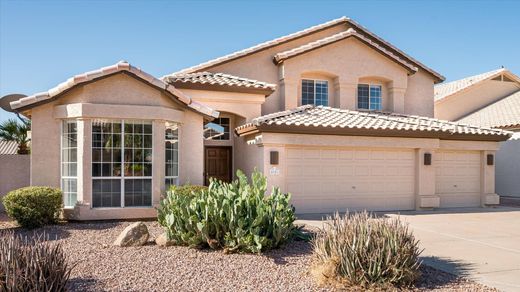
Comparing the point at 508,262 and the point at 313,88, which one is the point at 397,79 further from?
the point at 508,262

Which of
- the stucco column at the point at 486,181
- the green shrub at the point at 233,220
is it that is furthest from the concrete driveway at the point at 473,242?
the green shrub at the point at 233,220

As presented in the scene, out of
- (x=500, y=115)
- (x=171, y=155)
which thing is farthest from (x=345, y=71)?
(x=500, y=115)

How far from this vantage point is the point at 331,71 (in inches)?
760

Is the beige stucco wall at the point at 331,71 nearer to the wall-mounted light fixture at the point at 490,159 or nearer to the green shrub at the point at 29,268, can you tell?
the wall-mounted light fixture at the point at 490,159

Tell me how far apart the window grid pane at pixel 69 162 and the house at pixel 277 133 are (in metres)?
0.04

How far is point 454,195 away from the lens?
18.1m

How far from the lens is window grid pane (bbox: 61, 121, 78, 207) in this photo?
1287cm

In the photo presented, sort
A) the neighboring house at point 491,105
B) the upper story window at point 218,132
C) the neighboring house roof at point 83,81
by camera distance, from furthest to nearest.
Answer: the neighboring house at point 491,105 → the upper story window at point 218,132 → the neighboring house roof at point 83,81

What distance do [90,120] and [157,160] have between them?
220 cm

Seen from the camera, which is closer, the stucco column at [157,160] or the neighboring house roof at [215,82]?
the stucco column at [157,160]

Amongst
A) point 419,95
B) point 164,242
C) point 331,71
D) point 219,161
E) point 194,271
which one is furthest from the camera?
point 419,95

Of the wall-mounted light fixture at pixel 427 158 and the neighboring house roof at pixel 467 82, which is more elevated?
the neighboring house roof at pixel 467 82

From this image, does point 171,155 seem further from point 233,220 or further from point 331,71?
point 331,71

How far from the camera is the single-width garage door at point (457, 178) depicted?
17875 millimetres
